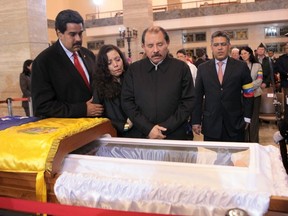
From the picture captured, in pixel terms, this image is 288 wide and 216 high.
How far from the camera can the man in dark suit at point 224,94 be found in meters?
3.24

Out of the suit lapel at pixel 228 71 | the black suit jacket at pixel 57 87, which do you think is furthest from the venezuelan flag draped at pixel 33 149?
the suit lapel at pixel 228 71

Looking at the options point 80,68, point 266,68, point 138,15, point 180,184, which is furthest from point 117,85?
point 138,15

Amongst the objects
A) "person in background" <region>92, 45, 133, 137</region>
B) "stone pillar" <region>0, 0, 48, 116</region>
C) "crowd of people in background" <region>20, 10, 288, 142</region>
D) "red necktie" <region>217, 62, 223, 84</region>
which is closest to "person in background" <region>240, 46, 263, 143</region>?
"red necktie" <region>217, 62, 223, 84</region>

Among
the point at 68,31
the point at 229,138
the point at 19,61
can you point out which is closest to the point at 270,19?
the point at 19,61

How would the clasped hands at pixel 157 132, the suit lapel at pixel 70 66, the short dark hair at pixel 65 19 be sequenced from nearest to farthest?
the clasped hands at pixel 157 132 → the short dark hair at pixel 65 19 → the suit lapel at pixel 70 66

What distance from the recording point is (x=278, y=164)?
69.4 inches

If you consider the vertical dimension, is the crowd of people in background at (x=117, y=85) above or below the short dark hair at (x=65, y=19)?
below

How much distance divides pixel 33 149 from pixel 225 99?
6.80 feet

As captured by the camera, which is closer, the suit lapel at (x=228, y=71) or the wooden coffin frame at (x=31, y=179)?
the wooden coffin frame at (x=31, y=179)

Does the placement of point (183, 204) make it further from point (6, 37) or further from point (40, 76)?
point (6, 37)

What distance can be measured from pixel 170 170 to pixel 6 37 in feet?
22.2

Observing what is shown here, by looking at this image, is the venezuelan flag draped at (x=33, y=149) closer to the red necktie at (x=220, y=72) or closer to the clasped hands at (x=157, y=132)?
the clasped hands at (x=157, y=132)

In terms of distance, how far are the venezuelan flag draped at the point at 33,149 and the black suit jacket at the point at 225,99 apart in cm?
168

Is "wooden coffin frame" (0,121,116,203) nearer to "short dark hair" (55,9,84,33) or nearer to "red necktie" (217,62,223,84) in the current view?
"short dark hair" (55,9,84,33)
